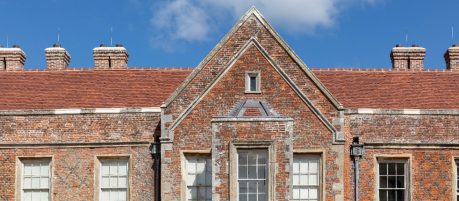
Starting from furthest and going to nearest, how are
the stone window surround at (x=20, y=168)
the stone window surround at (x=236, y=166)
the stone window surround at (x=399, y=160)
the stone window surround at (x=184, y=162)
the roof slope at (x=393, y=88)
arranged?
1. the roof slope at (x=393, y=88)
2. the stone window surround at (x=20, y=168)
3. the stone window surround at (x=399, y=160)
4. the stone window surround at (x=184, y=162)
5. the stone window surround at (x=236, y=166)

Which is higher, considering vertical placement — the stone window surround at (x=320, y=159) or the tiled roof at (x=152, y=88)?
the tiled roof at (x=152, y=88)

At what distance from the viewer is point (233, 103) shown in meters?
26.1

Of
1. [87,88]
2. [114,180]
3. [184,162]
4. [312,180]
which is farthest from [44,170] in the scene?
[312,180]

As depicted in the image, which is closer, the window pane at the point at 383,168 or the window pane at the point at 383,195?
the window pane at the point at 383,195

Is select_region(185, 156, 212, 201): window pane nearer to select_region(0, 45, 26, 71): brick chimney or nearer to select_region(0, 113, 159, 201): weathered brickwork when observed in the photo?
select_region(0, 113, 159, 201): weathered brickwork

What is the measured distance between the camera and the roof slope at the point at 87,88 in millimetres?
29641

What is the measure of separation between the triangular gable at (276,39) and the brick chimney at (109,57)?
307 inches

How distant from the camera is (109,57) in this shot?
3388 centimetres

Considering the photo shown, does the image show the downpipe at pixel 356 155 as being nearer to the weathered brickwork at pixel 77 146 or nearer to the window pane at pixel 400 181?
the window pane at pixel 400 181

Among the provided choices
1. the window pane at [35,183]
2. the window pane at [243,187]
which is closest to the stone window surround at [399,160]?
the window pane at [243,187]

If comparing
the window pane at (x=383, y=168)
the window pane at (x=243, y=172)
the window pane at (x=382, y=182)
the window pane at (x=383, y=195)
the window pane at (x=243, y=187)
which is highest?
the window pane at (x=383, y=168)

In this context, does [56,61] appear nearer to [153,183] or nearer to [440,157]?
[153,183]

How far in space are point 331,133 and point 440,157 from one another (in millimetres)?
3830

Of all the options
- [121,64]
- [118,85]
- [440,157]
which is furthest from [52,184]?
[440,157]
